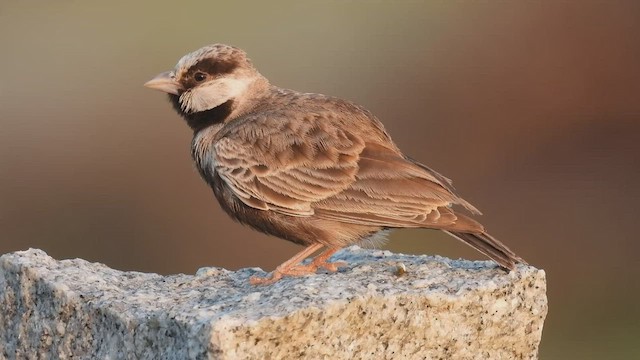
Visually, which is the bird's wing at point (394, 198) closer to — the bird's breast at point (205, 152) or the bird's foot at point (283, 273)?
the bird's foot at point (283, 273)

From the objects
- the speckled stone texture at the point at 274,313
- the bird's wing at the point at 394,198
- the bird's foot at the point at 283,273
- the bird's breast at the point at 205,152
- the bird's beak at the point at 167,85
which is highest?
the bird's beak at the point at 167,85

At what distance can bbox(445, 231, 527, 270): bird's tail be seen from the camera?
7.72 meters

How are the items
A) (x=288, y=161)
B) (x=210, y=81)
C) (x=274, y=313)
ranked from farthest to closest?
(x=210, y=81), (x=288, y=161), (x=274, y=313)

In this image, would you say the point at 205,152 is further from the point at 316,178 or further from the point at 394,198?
the point at 394,198

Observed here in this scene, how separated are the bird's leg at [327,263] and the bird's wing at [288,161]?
10.9 inches

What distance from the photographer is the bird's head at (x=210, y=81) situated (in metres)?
9.90

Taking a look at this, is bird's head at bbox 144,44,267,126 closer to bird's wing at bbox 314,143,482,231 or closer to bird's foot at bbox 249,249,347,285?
bird's wing at bbox 314,143,482,231

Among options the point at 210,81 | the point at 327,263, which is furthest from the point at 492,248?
the point at 210,81

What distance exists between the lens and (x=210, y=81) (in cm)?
995

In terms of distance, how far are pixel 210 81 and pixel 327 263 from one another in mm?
2032

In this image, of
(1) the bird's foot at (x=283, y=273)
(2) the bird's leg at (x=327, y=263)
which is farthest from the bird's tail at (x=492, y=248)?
(1) the bird's foot at (x=283, y=273)

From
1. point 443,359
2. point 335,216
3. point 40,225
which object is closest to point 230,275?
point 335,216

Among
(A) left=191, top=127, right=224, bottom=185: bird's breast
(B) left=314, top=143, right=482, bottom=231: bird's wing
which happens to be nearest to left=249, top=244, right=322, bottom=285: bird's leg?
(B) left=314, top=143, right=482, bottom=231: bird's wing

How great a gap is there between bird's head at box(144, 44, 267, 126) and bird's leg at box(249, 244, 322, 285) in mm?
1601
